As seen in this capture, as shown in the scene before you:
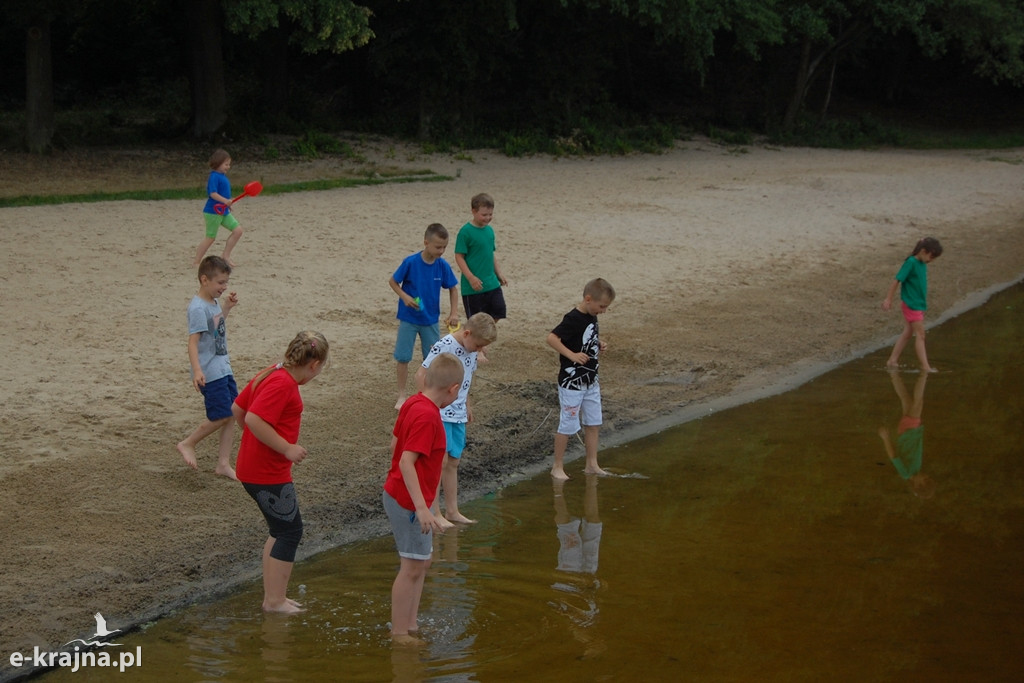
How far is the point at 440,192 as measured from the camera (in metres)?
18.5

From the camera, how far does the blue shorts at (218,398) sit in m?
6.92

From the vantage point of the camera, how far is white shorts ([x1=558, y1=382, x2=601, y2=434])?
24.9ft

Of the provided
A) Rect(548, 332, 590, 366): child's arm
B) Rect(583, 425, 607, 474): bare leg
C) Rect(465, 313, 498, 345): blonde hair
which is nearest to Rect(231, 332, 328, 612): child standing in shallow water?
Rect(465, 313, 498, 345): blonde hair

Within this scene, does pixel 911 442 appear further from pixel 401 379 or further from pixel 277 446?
pixel 277 446

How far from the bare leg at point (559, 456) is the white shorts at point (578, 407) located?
54 mm

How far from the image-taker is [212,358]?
271 inches

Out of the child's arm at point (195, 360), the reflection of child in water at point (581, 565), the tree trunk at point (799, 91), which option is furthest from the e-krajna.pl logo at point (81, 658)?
the tree trunk at point (799, 91)

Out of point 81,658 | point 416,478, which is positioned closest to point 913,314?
point 416,478

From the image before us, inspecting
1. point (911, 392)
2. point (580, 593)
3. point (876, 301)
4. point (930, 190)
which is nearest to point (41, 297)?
point (580, 593)

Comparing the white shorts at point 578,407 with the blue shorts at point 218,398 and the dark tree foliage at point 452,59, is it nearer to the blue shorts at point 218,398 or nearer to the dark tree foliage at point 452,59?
the blue shorts at point 218,398

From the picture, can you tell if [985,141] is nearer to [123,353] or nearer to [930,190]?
[930,190]

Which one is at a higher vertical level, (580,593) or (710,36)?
(710,36)

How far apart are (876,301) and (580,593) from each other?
8780 millimetres

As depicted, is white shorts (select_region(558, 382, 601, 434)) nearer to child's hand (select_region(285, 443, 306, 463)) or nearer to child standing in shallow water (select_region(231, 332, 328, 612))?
child standing in shallow water (select_region(231, 332, 328, 612))
